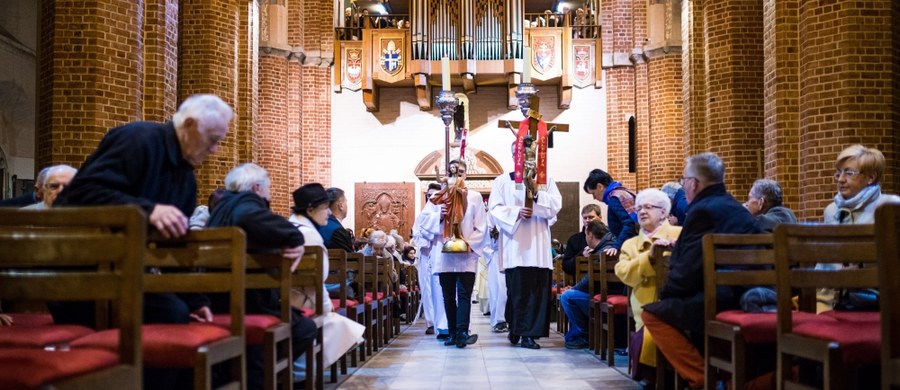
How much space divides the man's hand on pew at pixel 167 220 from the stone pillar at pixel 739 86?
33.2ft

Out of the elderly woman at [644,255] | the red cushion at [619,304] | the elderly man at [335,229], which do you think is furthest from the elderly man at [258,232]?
the red cushion at [619,304]

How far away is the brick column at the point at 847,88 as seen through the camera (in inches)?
357

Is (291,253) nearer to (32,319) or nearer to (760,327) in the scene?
(32,319)

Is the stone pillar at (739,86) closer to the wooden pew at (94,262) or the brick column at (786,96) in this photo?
the brick column at (786,96)

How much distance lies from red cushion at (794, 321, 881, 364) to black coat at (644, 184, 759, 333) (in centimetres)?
125

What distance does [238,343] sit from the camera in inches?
163

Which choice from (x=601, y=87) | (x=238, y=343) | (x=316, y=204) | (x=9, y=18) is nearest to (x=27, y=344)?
(x=238, y=343)

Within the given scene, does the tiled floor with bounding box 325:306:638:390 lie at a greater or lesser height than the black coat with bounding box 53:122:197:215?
lesser

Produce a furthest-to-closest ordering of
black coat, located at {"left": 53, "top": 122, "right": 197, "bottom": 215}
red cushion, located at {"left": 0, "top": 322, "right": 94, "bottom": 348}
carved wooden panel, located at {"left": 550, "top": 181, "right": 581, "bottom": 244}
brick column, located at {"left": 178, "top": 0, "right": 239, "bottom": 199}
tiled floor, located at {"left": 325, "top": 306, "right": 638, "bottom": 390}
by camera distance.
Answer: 1. carved wooden panel, located at {"left": 550, "top": 181, "right": 581, "bottom": 244}
2. brick column, located at {"left": 178, "top": 0, "right": 239, "bottom": 199}
3. tiled floor, located at {"left": 325, "top": 306, "right": 638, "bottom": 390}
4. black coat, located at {"left": 53, "top": 122, "right": 197, "bottom": 215}
5. red cushion, located at {"left": 0, "top": 322, "right": 94, "bottom": 348}

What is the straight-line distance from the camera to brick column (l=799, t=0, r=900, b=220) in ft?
29.8

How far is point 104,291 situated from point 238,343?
3.84ft

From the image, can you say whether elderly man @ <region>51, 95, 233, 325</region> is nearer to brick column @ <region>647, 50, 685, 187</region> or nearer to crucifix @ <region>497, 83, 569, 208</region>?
crucifix @ <region>497, 83, 569, 208</region>

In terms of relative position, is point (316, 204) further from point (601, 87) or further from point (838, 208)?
point (601, 87)

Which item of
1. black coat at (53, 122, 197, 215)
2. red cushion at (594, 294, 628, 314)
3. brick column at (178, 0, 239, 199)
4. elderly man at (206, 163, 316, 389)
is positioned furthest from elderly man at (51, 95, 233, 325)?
brick column at (178, 0, 239, 199)
